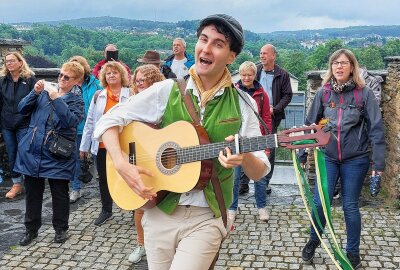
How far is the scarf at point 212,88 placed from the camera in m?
2.76

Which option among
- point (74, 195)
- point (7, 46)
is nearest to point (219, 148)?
point (74, 195)

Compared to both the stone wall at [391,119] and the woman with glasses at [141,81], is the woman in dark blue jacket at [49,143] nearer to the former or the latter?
the woman with glasses at [141,81]

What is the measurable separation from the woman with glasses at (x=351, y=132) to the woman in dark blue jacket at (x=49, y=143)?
268 centimetres

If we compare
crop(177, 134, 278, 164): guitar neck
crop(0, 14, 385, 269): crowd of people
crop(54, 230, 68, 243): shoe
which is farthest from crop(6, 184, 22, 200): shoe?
crop(177, 134, 278, 164): guitar neck

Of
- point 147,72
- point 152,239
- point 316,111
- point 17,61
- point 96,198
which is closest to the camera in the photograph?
point 152,239

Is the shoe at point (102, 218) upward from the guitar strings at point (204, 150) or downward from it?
downward

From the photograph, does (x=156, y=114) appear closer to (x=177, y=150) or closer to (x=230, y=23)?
(x=177, y=150)

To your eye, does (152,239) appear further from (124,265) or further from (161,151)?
(124,265)

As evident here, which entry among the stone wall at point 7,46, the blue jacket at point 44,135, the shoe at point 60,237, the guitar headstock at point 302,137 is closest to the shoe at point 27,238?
the shoe at point 60,237

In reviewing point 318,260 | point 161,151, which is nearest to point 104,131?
point 161,151

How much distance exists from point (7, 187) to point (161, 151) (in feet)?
17.4

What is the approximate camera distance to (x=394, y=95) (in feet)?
21.8

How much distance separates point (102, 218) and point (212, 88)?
3796mm

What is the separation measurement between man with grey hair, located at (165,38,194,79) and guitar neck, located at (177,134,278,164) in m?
5.16
